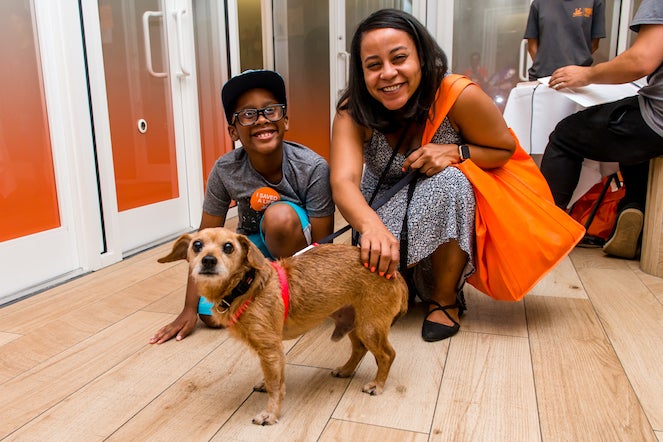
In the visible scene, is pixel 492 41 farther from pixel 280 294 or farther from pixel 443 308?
pixel 280 294

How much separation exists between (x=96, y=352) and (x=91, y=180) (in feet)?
3.57

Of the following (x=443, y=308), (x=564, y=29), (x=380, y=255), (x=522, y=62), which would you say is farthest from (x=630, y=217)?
(x=522, y=62)

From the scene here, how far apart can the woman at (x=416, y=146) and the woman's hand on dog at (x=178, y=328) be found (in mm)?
659

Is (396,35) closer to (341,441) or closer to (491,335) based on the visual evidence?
(491,335)

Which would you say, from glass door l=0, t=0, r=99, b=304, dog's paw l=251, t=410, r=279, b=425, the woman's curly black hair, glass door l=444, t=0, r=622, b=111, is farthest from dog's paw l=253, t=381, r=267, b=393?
glass door l=444, t=0, r=622, b=111

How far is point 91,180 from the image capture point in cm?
238

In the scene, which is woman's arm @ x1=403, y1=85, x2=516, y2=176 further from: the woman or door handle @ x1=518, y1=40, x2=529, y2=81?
door handle @ x1=518, y1=40, x2=529, y2=81

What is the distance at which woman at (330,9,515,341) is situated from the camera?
5.05 feet

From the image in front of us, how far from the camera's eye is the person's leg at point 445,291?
5.50 ft

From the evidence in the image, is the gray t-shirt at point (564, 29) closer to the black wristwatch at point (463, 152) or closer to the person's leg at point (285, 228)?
the black wristwatch at point (463, 152)

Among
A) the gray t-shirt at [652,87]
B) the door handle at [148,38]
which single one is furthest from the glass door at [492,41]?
the door handle at [148,38]

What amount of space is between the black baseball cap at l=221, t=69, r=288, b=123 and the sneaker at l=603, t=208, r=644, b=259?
1.95 metres

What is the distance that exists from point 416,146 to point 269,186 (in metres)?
0.55

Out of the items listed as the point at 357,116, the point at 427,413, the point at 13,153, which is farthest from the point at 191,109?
the point at 427,413
